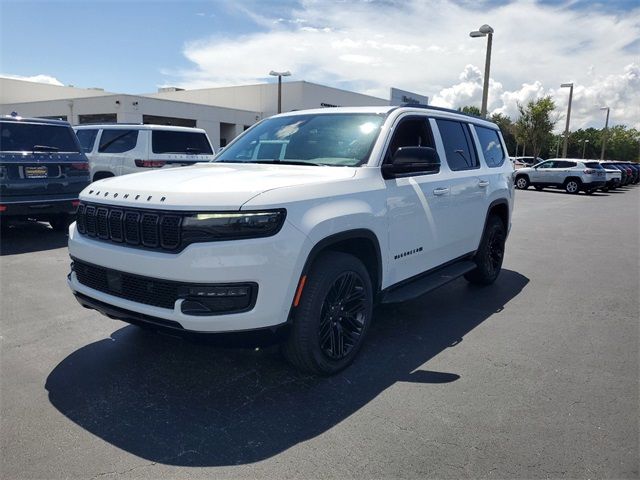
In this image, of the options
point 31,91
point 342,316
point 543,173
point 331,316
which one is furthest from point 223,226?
point 31,91

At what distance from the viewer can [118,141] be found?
1099 cm

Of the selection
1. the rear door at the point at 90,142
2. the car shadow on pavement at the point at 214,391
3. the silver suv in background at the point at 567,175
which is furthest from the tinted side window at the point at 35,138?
the silver suv in background at the point at 567,175

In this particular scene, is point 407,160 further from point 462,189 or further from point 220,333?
point 220,333

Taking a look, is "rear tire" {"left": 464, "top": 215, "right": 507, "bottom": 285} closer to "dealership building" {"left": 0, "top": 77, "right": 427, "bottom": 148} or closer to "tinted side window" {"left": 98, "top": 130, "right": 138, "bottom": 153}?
"tinted side window" {"left": 98, "top": 130, "right": 138, "bottom": 153}

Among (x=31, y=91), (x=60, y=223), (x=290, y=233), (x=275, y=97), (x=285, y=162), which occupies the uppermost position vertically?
(x=31, y=91)

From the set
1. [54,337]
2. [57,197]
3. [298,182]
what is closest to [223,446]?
[298,182]

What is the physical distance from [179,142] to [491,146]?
7.25 metres

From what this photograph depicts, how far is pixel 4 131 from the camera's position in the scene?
7.80 meters

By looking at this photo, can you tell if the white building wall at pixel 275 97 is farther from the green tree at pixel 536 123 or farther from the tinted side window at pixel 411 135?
the tinted side window at pixel 411 135

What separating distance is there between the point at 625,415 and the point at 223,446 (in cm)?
249

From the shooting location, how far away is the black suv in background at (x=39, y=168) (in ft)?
25.0

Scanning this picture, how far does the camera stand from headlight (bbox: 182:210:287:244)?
2.89 meters

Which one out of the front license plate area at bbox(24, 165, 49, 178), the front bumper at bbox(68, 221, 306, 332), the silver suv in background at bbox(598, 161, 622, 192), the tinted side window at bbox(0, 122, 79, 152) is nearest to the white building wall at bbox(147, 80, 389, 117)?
the silver suv in background at bbox(598, 161, 622, 192)

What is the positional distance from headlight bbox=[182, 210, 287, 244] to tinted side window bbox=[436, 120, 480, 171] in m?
2.67
